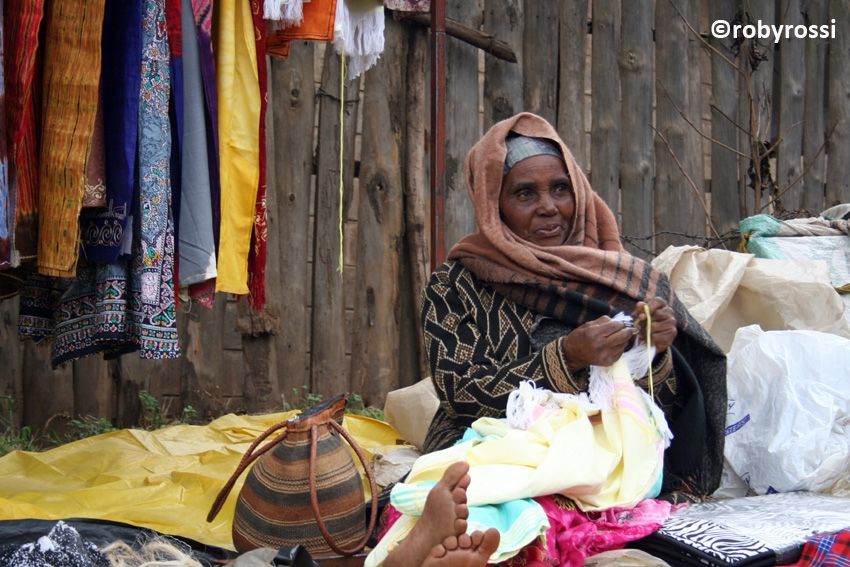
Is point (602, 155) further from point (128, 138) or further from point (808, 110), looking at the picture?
point (128, 138)

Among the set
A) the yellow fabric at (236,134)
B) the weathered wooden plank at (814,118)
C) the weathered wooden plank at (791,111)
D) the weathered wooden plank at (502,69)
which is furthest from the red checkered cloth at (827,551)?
the weathered wooden plank at (814,118)

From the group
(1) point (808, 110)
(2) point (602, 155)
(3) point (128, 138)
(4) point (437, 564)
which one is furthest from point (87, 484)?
(1) point (808, 110)

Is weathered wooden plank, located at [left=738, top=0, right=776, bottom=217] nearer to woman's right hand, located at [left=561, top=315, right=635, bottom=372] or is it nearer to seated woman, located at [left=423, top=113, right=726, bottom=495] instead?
seated woman, located at [left=423, top=113, right=726, bottom=495]

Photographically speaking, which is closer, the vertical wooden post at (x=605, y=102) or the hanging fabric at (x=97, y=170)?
the hanging fabric at (x=97, y=170)

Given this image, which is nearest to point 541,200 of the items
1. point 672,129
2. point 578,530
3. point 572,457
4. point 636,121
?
point 572,457

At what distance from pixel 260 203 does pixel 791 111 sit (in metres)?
4.37

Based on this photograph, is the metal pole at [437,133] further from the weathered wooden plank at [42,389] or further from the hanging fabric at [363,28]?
the weathered wooden plank at [42,389]

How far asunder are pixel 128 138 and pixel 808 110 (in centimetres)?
504

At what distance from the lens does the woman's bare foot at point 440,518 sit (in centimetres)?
205

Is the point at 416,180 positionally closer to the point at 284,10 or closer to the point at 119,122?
the point at 284,10

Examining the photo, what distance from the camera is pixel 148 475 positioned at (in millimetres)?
3617

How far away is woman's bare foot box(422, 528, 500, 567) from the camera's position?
6.65 ft

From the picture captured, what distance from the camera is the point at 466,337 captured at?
2938 mm

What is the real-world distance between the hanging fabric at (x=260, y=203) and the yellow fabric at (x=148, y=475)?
689 millimetres
